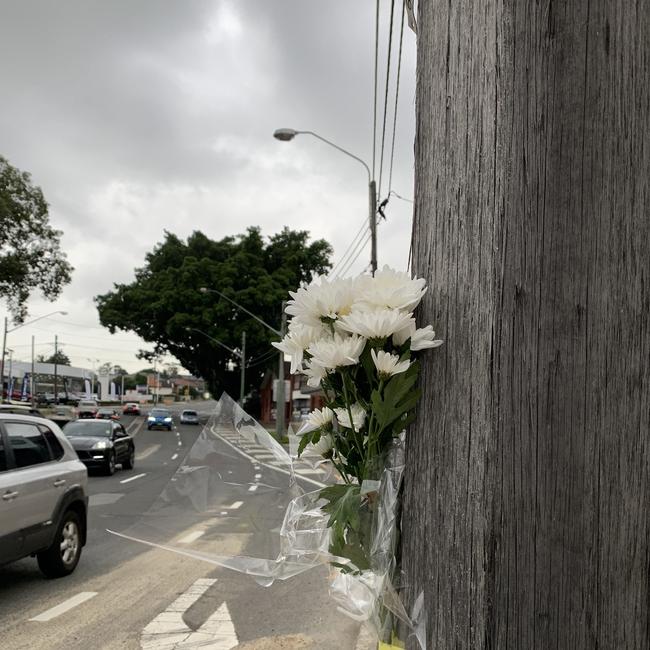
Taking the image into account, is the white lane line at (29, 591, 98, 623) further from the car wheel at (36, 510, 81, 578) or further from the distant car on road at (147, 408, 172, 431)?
the distant car on road at (147, 408, 172, 431)

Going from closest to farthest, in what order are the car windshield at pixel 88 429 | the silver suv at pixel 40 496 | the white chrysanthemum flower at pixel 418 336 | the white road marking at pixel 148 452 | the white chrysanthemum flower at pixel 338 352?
the white chrysanthemum flower at pixel 418 336 < the white chrysanthemum flower at pixel 338 352 < the silver suv at pixel 40 496 < the car windshield at pixel 88 429 < the white road marking at pixel 148 452

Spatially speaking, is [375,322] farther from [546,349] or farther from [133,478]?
[133,478]

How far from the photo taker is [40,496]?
632 cm

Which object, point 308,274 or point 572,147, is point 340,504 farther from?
point 308,274

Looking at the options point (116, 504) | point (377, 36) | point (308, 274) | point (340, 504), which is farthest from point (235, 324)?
point (340, 504)

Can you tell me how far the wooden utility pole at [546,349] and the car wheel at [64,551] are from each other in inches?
249

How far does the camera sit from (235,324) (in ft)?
141

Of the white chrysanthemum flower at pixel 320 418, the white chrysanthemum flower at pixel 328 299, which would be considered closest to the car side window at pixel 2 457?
the white chrysanthemum flower at pixel 320 418

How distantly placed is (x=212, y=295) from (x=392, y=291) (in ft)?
142

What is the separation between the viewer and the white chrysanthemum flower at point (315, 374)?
1504 mm

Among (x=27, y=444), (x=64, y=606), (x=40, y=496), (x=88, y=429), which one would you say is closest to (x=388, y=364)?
(x=64, y=606)

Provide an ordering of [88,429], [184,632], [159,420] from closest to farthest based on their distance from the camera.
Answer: [184,632] < [88,429] < [159,420]

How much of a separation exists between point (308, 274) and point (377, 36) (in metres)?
38.5

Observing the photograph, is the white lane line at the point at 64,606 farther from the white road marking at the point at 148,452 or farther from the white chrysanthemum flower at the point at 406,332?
the white road marking at the point at 148,452
